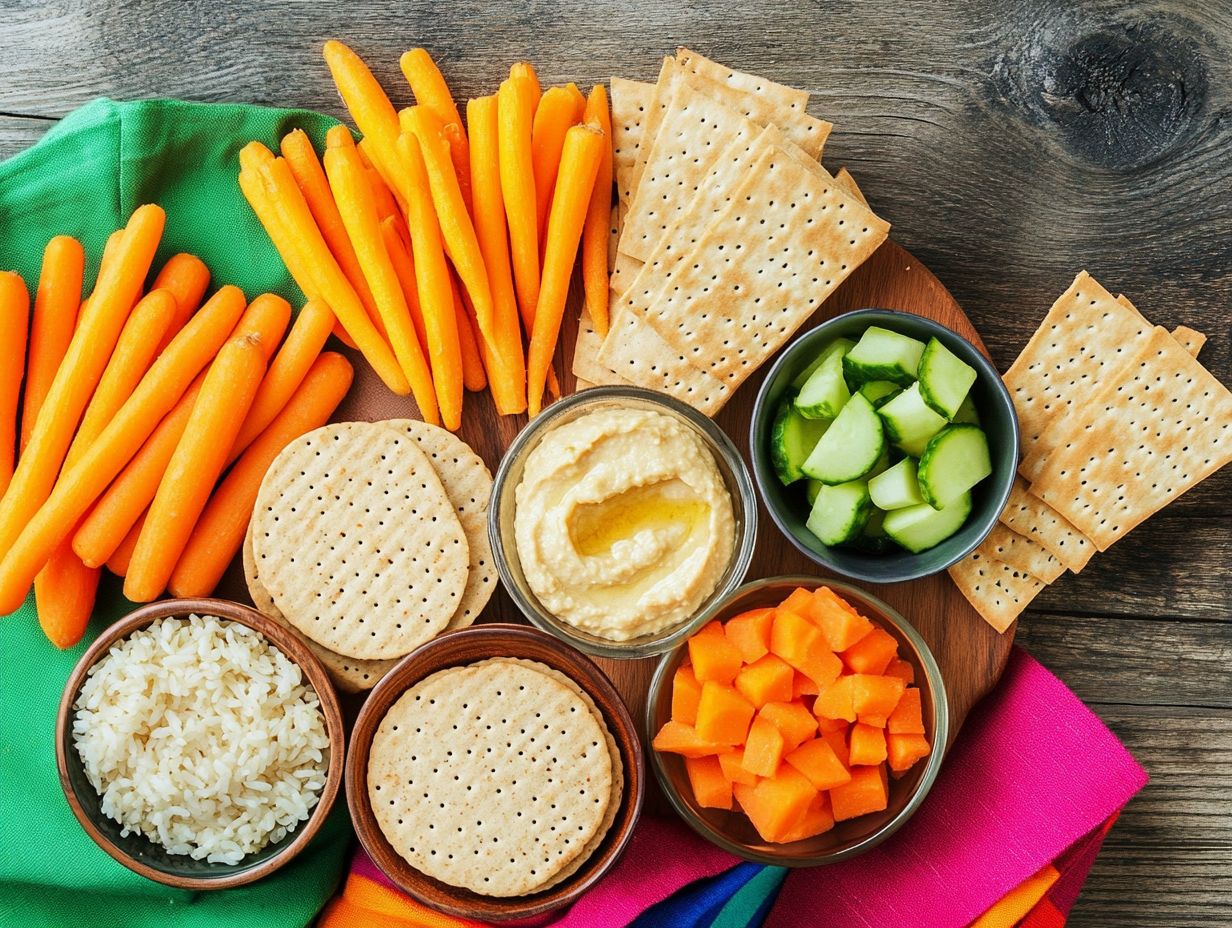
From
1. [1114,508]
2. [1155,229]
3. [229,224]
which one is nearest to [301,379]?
[229,224]

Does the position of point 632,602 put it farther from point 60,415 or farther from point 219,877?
point 60,415

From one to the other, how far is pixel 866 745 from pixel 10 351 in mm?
1776

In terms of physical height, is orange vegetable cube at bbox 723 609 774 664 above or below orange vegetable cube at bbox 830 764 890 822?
above

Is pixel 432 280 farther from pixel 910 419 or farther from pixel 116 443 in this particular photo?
pixel 910 419

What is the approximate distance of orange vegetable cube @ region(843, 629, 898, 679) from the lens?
1804 mm

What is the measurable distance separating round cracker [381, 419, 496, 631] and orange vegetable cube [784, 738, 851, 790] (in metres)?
0.66

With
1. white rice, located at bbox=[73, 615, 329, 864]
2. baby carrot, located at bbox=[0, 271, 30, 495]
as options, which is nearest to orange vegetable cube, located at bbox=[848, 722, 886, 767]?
white rice, located at bbox=[73, 615, 329, 864]

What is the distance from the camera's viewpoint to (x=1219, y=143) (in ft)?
7.18

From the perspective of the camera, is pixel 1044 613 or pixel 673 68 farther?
pixel 1044 613

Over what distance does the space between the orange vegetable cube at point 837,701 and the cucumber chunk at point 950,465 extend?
36 centimetres

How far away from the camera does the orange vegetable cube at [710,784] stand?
1.85 meters

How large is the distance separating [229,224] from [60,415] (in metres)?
0.50

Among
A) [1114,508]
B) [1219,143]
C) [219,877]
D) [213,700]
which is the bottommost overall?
[219,877]

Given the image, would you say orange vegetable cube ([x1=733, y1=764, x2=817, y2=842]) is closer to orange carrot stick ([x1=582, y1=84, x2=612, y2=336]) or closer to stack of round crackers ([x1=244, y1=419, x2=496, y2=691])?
stack of round crackers ([x1=244, y1=419, x2=496, y2=691])
